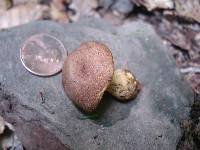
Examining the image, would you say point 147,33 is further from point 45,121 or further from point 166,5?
point 45,121

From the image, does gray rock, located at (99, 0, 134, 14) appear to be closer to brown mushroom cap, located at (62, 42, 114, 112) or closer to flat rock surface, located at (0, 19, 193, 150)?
flat rock surface, located at (0, 19, 193, 150)

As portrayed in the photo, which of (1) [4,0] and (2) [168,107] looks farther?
(1) [4,0]

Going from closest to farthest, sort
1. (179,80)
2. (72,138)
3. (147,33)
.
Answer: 1. (72,138)
2. (179,80)
3. (147,33)

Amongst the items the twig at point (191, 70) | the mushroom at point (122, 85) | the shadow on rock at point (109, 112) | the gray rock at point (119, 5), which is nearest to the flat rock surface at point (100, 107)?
the shadow on rock at point (109, 112)

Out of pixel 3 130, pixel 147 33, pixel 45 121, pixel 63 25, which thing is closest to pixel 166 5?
pixel 147 33

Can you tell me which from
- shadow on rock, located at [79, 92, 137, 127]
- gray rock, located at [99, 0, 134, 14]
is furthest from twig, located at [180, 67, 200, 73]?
gray rock, located at [99, 0, 134, 14]

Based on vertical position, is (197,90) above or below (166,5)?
below

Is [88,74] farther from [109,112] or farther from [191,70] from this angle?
[191,70]
